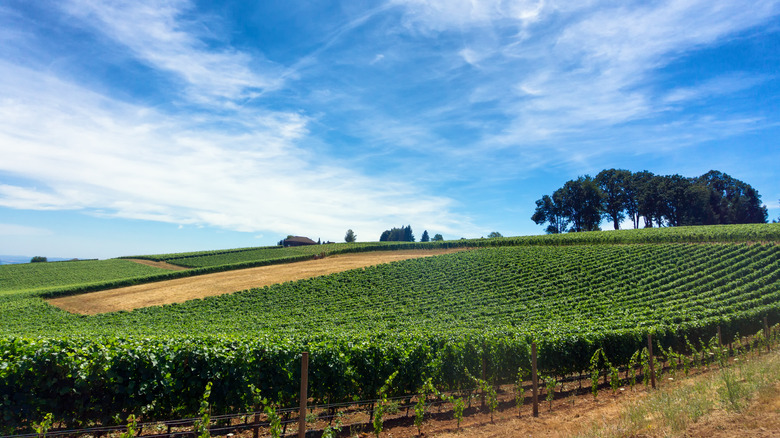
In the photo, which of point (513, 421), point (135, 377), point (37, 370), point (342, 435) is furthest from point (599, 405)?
point (37, 370)

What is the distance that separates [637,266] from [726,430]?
36.4 meters

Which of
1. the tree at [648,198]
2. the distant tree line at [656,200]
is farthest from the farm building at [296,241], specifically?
the tree at [648,198]

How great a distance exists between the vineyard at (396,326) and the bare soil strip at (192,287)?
3.92 meters

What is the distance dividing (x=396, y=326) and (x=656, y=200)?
104m

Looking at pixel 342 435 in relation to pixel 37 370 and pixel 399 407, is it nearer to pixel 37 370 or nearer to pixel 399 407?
pixel 399 407

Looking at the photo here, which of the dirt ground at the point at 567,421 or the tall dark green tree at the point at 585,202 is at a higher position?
the tall dark green tree at the point at 585,202

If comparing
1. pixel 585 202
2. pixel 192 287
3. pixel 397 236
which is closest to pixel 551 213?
pixel 585 202

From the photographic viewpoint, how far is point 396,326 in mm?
20859

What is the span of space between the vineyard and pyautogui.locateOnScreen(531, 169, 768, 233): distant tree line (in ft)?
167

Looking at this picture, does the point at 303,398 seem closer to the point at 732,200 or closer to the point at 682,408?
the point at 682,408

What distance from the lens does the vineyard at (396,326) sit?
7.60 m

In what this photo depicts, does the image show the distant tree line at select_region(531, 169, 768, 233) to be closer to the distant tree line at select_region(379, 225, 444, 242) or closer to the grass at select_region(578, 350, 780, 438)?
the distant tree line at select_region(379, 225, 444, 242)

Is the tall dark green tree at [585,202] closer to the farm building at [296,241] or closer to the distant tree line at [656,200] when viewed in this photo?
the distant tree line at [656,200]

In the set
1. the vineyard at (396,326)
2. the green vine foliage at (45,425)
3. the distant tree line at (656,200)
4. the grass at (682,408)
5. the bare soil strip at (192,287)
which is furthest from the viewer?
the distant tree line at (656,200)
